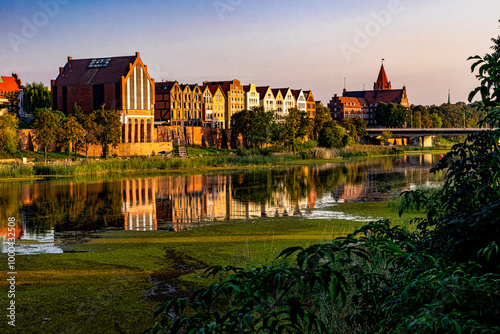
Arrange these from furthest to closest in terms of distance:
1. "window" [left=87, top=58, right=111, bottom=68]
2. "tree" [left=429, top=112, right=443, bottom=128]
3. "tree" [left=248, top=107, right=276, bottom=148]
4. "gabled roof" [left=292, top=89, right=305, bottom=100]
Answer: "tree" [left=429, top=112, right=443, bottom=128] < "gabled roof" [left=292, top=89, right=305, bottom=100] < "tree" [left=248, top=107, right=276, bottom=148] < "window" [left=87, top=58, right=111, bottom=68]

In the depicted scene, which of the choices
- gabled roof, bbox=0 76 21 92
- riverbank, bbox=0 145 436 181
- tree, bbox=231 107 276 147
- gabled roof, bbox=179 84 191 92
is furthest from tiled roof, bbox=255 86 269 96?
gabled roof, bbox=0 76 21 92

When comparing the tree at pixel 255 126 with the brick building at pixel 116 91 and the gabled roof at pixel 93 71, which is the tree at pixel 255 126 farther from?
the gabled roof at pixel 93 71

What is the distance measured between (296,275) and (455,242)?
2.47m

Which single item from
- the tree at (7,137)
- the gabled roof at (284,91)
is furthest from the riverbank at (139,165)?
the gabled roof at (284,91)

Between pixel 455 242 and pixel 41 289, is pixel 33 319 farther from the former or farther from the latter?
pixel 455 242

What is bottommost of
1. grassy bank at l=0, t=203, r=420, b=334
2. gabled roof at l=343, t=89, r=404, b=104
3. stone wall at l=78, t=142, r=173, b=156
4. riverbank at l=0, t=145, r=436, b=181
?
grassy bank at l=0, t=203, r=420, b=334

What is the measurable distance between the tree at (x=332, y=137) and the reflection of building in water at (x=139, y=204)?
189 feet

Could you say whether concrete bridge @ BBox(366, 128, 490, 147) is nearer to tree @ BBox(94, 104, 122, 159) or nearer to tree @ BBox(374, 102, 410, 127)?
tree @ BBox(374, 102, 410, 127)

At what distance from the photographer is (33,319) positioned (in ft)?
32.5

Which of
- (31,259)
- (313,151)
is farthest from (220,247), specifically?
(313,151)

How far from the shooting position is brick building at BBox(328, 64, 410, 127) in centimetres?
17450

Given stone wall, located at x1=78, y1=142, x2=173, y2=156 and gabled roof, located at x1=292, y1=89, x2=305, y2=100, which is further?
gabled roof, located at x1=292, y1=89, x2=305, y2=100

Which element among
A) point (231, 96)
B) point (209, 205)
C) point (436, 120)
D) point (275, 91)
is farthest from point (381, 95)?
point (209, 205)

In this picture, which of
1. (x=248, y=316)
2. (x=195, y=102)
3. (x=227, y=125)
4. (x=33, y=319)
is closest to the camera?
(x=248, y=316)
